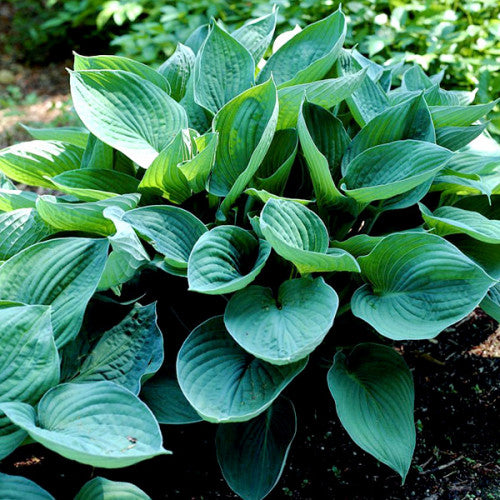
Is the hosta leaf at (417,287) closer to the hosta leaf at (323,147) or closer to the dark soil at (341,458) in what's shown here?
the hosta leaf at (323,147)

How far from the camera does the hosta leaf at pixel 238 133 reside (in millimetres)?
1586

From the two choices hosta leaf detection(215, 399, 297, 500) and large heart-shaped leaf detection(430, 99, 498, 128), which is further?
large heart-shaped leaf detection(430, 99, 498, 128)

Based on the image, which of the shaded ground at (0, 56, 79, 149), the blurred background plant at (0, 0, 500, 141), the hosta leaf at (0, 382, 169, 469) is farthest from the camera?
the shaded ground at (0, 56, 79, 149)

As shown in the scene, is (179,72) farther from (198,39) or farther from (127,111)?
(127,111)

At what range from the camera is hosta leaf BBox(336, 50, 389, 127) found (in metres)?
1.79

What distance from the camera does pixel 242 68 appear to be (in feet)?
5.94

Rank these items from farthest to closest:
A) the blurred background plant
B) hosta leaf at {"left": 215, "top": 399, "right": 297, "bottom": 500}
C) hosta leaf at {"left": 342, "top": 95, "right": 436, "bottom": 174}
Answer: the blurred background plant → hosta leaf at {"left": 342, "top": 95, "right": 436, "bottom": 174} → hosta leaf at {"left": 215, "top": 399, "right": 297, "bottom": 500}

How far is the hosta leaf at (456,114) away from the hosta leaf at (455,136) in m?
0.03

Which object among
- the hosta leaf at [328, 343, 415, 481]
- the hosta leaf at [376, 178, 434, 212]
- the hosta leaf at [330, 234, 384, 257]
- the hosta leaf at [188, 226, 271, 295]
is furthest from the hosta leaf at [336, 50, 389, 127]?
the hosta leaf at [328, 343, 415, 481]

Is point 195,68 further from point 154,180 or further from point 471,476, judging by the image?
point 471,476

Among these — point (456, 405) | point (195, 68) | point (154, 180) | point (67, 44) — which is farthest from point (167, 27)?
point (456, 405)

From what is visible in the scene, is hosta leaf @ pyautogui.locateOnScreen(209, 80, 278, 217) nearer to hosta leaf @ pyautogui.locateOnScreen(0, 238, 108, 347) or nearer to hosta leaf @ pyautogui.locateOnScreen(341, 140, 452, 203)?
hosta leaf @ pyautogui.locateOnScreen(341, 140, 452, 203)

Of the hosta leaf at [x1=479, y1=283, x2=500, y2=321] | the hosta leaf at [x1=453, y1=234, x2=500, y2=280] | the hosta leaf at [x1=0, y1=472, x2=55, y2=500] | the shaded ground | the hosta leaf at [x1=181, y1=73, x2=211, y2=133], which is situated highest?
the hosta leaf at [x1=181, y1=73, x2=211, y2=133]

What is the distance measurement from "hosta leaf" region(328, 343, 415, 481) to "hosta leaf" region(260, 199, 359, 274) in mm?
307
